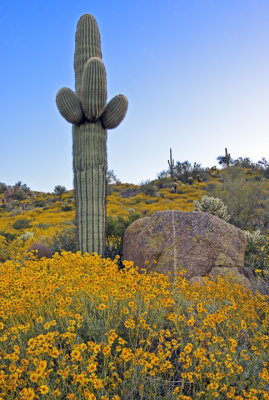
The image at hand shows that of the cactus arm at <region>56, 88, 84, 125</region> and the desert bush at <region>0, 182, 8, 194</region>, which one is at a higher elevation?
the desert bush at <region>0, 182, 8, 194</region>

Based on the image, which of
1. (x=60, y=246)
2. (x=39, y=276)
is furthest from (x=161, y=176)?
(x=39, y=276)

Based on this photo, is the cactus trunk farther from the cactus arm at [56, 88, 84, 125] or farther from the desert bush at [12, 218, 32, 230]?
the desert bush at [12, 218, 32, 230]

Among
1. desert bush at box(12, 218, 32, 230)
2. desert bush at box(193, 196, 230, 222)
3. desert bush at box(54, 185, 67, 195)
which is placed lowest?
desert bush at box(12, 218, 32, 230)

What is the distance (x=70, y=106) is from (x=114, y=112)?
107cm

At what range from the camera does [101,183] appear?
7.62 metres

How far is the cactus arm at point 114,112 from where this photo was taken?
7.83m

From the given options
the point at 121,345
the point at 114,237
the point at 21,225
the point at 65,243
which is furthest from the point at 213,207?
the point at 21,225

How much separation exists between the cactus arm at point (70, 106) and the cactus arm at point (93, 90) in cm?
16

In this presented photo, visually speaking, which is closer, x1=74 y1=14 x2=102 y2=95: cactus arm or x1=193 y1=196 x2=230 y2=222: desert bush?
x1=193 y1=196 x2=230 y2=222: desert bush

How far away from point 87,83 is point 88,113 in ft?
2.33

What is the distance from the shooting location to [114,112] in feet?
25.6


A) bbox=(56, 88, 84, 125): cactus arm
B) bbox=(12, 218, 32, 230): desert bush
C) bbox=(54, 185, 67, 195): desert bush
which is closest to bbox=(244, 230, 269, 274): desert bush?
bbox=(56, 88, 84, 125): cactus arm

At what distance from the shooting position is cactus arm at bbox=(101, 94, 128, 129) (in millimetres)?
7828

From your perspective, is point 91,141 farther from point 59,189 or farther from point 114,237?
point 59,189
